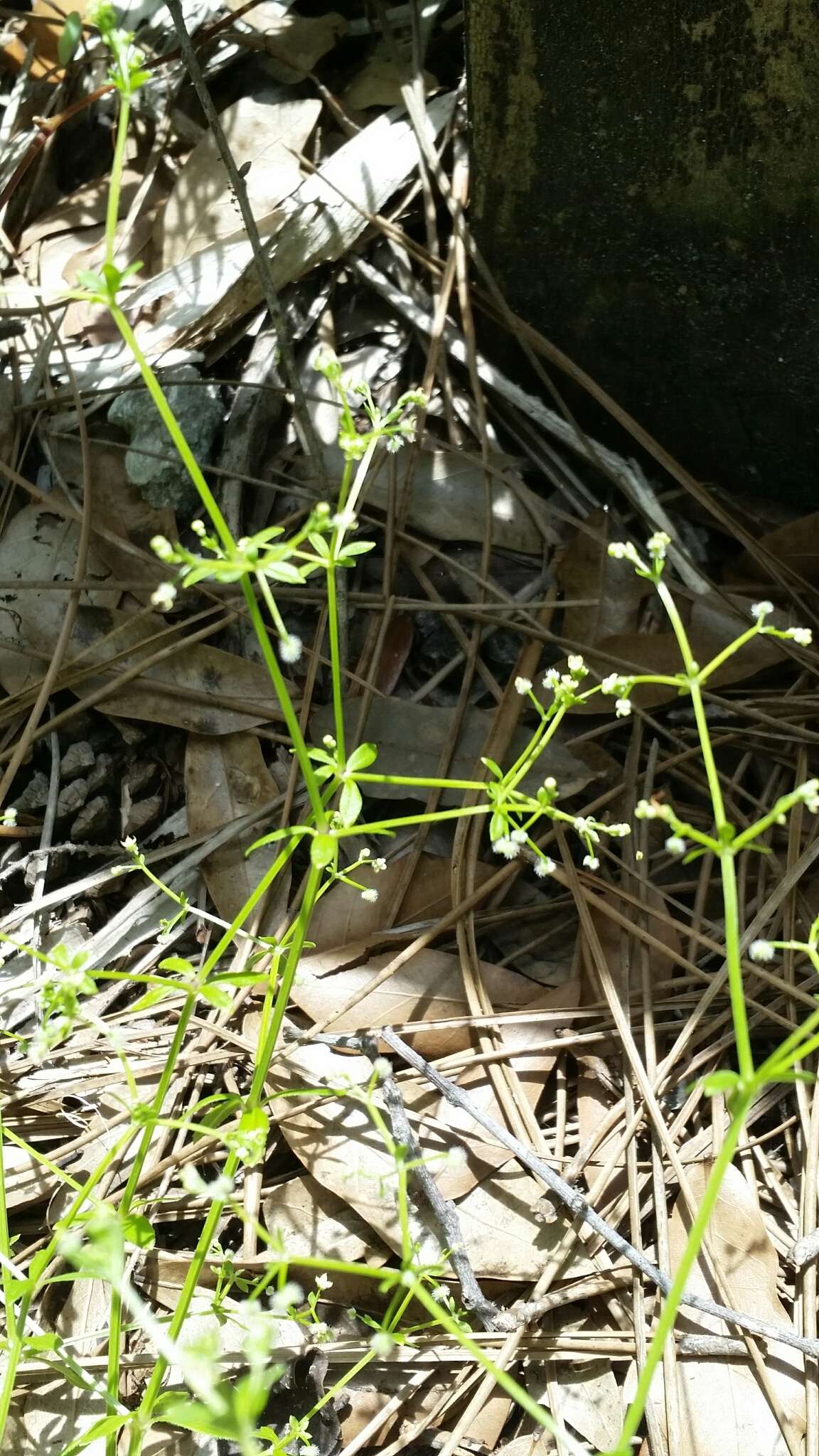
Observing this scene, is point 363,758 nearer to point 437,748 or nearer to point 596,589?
point 437,748

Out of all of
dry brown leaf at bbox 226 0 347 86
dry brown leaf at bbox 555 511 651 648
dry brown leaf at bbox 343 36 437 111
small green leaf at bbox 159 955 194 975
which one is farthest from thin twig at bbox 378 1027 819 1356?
dry brown leaf at bbox 226 0 347 86

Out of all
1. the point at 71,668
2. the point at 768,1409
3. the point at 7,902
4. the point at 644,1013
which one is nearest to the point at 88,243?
the point at 71,668

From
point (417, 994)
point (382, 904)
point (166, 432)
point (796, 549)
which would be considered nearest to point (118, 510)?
point (166, 432)

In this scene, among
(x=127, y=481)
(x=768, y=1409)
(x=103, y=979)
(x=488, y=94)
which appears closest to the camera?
(x=768, y=1409)

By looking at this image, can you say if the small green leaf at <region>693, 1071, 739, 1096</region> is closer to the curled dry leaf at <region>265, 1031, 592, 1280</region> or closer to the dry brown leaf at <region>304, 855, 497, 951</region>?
the curled dry leaf at <region>265, 1031, 592, 1280</region>

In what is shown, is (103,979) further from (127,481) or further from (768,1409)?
(768,1409)
